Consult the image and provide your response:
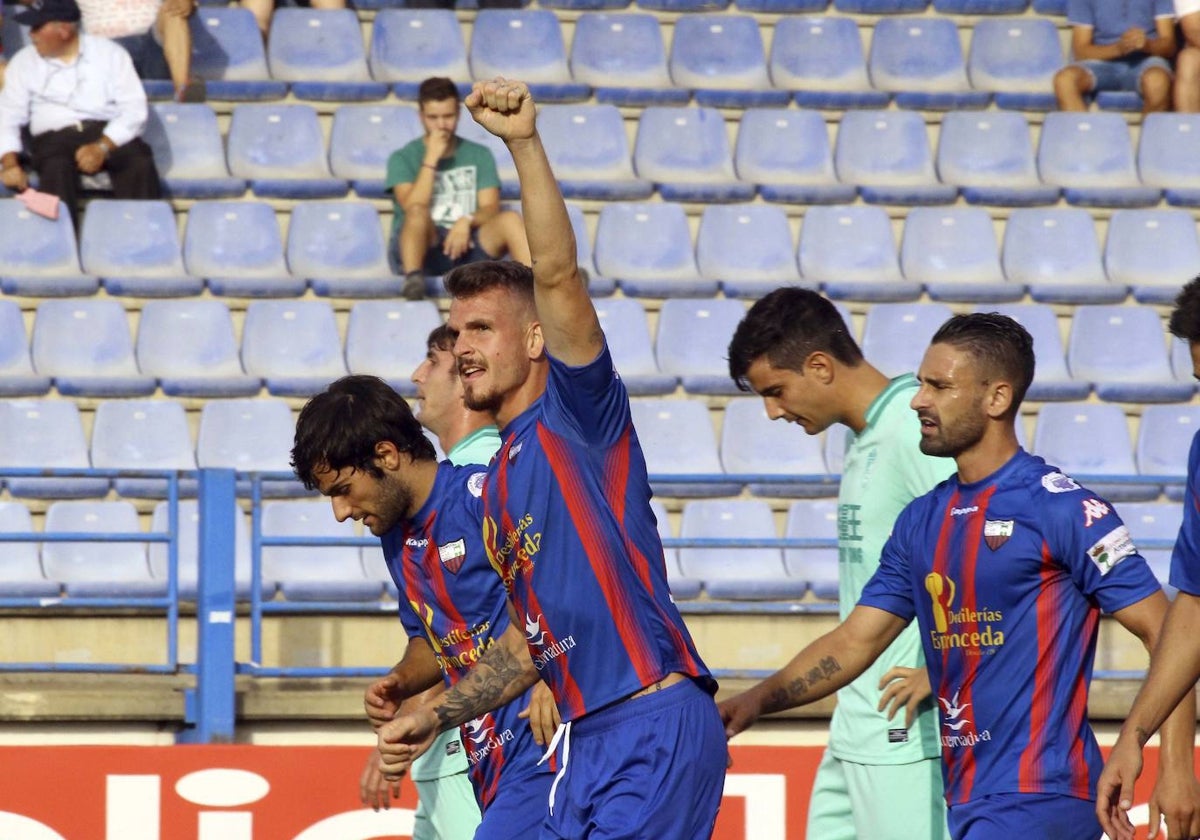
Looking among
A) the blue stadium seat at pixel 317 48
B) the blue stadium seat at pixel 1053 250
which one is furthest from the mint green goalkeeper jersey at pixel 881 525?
the blue stadium seat at pixel 317 48

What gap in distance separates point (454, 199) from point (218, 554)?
11.0ft

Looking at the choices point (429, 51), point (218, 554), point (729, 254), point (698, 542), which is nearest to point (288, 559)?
point (218, 554)

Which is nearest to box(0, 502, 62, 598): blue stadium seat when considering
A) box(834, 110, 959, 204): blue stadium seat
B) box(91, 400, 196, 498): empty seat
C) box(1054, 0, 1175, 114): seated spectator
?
box(91, 400, 196, 498): empty seat

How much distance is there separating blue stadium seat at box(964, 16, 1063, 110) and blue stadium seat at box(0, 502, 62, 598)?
6614mm

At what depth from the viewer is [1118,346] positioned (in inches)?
395

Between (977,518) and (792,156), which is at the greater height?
(792,156)

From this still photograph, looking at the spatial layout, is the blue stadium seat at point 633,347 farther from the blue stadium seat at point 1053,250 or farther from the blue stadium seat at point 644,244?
the blue stadium seat at point 1053,250

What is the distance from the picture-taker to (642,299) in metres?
10.1

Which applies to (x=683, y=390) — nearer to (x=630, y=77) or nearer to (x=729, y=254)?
(x=729, y=254)

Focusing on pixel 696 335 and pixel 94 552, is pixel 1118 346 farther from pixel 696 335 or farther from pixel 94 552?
pixel 94 552

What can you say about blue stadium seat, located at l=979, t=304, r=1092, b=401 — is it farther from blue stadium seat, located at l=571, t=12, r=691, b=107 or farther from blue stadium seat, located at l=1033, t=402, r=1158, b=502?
blue stadium seat, located at l=571, t=12, r=691, b=107

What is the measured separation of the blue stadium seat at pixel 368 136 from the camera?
35.5ft

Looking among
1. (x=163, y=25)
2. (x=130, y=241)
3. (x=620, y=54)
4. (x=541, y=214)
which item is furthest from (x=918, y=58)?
(x=541, y=214)

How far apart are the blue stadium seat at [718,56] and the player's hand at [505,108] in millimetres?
8353
